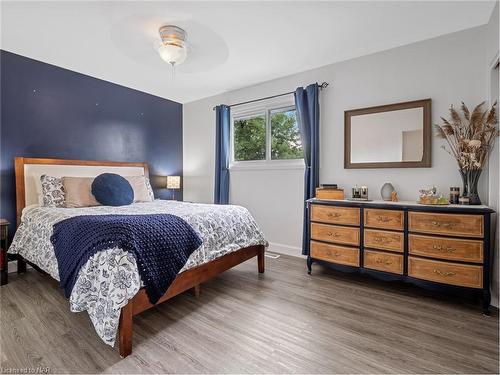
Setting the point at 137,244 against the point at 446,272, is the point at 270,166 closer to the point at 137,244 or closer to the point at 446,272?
the point at 446,272

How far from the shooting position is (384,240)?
2404 mm

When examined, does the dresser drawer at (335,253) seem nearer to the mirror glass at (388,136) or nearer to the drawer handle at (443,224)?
the drawer handle at (443,224)

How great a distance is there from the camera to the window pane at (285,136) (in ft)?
11.9

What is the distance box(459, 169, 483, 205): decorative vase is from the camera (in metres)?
2.25

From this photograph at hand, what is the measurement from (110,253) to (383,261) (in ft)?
7.56

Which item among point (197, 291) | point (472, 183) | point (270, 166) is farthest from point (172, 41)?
point (472, 183)

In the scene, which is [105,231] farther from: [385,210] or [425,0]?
[425,0]

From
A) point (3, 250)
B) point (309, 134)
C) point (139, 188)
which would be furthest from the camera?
point (139, 188)

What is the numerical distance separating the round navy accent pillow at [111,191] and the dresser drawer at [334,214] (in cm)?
228

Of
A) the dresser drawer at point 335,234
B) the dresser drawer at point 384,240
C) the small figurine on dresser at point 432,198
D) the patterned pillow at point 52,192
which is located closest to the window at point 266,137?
the dresser drawer at point 335,234

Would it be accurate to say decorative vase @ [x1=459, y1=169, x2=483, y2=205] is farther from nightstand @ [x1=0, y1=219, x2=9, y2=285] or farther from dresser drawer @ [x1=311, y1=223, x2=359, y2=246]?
nightstand @ [x1=0, y1=219, x2=9, y2=285]

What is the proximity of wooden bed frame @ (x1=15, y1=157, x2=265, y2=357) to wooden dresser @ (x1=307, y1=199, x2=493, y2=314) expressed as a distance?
79cm

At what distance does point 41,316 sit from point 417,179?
3.63m

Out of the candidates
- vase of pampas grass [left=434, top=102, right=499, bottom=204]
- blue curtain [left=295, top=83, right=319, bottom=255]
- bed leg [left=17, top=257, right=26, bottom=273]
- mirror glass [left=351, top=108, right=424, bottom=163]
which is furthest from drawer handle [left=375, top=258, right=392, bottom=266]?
bed leg [left=17, top=257, right=26, bottom=273]
